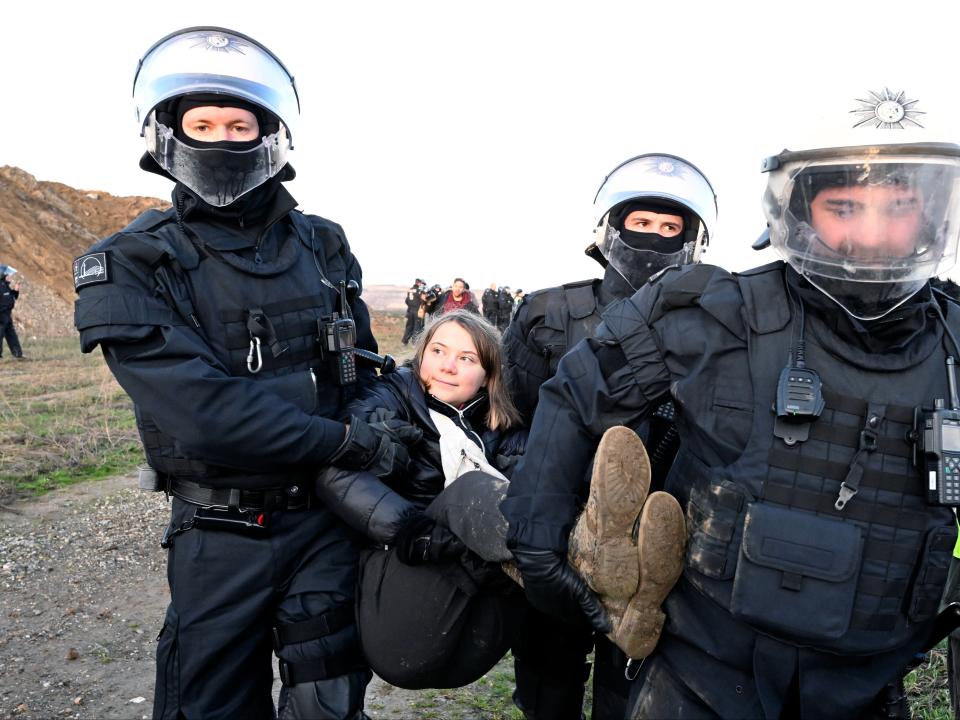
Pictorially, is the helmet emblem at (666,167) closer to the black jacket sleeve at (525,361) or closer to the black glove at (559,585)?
the black jacket sleeve at (525,361)

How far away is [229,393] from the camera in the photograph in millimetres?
2102

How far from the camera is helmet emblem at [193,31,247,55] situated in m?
2.37

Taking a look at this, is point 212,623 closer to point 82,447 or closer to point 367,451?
point 367,451

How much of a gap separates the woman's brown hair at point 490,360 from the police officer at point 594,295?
0.59ft

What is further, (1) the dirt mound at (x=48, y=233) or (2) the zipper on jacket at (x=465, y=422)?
(1) the dirt mound at (x=48, y=233)

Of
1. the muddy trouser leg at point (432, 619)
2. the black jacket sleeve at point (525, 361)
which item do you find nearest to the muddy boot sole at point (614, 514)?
the muddy trouser leg at point (432, 619)

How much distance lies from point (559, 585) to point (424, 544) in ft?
1.50

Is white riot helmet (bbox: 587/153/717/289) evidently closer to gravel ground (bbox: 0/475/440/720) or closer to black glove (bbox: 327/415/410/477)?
black glove (bbox: 327/415/410/477)

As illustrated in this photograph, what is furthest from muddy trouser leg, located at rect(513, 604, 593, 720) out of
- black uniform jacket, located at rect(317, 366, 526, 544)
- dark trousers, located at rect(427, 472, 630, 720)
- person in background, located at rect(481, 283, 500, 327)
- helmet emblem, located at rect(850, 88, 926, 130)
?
person in background, located at rect(481, 283, 500, 327)

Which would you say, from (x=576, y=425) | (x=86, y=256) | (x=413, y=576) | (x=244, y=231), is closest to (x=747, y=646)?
(x=576, y=425)

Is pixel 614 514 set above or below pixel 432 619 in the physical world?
above

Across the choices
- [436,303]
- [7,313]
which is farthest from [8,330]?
[436,303]

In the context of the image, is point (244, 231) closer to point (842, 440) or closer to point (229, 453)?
point (229, 453)

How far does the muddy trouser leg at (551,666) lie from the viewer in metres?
2.95
